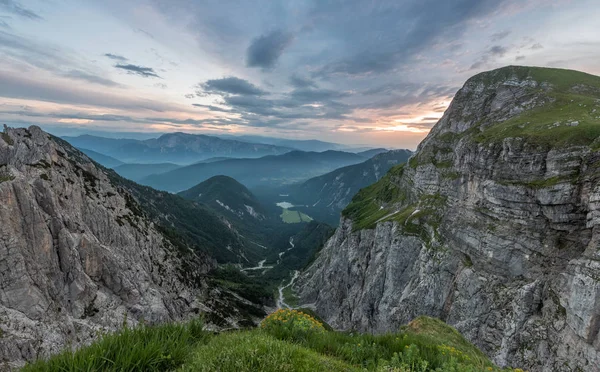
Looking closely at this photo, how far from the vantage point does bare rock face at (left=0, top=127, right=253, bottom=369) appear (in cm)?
3919

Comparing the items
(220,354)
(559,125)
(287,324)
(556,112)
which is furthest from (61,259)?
(556,112)

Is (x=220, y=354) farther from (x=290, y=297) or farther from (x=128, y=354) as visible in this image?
(x=290, y=297)

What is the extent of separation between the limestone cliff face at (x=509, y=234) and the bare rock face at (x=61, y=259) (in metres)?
58.2

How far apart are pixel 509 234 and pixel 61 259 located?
82.8 metres

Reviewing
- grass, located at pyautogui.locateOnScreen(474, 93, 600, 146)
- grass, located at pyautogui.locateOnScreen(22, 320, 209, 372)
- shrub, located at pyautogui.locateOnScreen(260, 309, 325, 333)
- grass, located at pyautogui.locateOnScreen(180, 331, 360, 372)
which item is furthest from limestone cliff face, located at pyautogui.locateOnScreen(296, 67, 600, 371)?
grass, located at pyautogui.locateOnScreen(22, 320, 209, 372)

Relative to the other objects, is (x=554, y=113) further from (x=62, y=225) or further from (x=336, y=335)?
(x=62, y=225)

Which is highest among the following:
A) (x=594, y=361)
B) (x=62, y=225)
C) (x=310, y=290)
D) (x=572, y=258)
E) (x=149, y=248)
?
(x=572, y=258)

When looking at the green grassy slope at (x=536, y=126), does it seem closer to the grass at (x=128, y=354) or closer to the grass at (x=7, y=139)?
the grass at (x=128, y=354)

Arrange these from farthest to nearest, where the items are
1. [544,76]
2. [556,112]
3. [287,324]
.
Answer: [544,76] → [556,112] → [287,324]

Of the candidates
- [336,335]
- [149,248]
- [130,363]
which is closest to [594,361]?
[336,335]

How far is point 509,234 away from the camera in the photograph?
55688mm

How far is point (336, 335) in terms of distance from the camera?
10289 mm

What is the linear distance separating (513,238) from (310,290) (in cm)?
11082

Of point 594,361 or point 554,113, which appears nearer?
point 594,361
